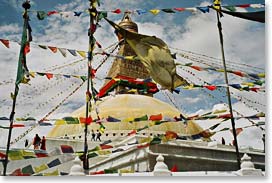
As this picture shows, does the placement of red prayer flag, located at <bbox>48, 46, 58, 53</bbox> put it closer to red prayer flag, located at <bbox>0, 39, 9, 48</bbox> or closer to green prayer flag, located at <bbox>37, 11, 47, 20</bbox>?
green prayer flag, located at <bbox>37, 11, 47, 20</bbox>

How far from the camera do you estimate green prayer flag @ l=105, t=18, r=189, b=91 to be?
443 centimetres

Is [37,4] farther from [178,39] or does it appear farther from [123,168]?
[123,168]

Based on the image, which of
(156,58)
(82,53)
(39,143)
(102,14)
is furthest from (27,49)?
(39,143)

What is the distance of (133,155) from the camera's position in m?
4.50

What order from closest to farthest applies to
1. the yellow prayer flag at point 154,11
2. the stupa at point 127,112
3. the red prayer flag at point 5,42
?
1. the red prayer flag at point 5,42
2. the yellow prayer flag at point 154,11
3. the stupa at point 127,112

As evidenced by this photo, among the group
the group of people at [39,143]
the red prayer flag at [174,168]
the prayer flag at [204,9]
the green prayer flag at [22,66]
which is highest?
the prayer flag at [204,9]

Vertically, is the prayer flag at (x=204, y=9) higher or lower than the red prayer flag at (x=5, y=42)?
higher

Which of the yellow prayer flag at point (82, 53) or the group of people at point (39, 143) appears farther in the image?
the group of people at point (39, 143)

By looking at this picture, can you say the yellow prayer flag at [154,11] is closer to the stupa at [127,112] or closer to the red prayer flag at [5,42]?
the red prayer flag at [5,42]

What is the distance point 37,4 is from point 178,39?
1857mm

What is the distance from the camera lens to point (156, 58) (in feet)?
14.8

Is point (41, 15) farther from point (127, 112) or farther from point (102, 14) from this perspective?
point (127, 112)

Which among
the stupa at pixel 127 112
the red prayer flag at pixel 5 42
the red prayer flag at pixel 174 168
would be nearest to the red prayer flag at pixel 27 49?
A: the red prayer flag at pixel 5 42

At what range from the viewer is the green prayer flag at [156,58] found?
14.5 ft
